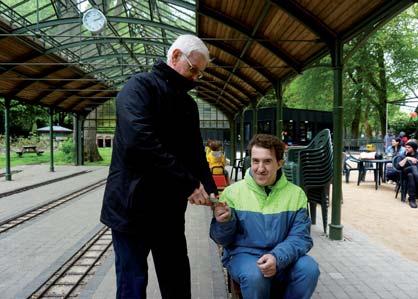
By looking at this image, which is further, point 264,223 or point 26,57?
point 26,57

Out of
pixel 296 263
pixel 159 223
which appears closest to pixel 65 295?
pixel 159 223

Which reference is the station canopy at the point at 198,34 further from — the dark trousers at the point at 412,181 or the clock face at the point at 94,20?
the dark trousers at the point at 412,181

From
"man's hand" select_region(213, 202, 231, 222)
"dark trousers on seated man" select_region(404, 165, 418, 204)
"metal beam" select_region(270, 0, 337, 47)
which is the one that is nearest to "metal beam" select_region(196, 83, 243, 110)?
"dark trousers on seated man" select_region(404, 165, 418, 204)

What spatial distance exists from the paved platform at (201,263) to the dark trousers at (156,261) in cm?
129

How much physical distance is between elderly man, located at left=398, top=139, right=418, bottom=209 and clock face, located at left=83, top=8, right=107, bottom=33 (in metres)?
7.24

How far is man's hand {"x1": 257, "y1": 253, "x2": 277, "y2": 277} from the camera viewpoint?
2404 mm

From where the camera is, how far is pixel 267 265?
2400 mm

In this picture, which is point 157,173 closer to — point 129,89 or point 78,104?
point 129,89

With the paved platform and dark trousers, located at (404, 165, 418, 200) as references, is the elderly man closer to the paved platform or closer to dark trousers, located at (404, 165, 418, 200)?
dark trousers, located at (404, 165, 418, 200)

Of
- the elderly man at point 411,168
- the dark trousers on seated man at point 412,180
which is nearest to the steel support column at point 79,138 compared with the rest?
the elderly man at point 411,168

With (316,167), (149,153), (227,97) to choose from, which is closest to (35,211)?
(316,167)

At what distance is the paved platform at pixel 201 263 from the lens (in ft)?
13.5

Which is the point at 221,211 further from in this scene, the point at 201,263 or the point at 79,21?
the point at 79,21

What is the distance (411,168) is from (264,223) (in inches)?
312
